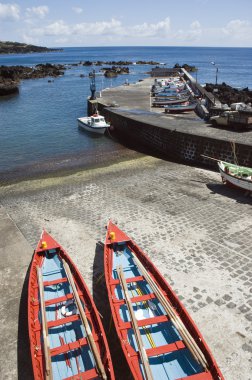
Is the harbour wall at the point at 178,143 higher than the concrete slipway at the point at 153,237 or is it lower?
higher

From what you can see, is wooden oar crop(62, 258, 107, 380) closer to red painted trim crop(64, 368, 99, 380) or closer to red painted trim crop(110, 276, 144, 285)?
red painted trim crop(64, 368, 99, 380)

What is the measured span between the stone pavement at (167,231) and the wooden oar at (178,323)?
1.32 meters

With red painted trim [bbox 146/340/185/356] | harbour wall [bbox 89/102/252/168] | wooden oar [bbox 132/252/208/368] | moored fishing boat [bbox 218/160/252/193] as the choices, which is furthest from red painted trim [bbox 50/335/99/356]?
harbour wall [bbox 89/102/252/168]

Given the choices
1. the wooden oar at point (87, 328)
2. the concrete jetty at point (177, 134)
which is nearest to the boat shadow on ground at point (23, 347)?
the wooden oar at point (87, 328)

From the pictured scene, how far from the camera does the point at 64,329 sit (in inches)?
363

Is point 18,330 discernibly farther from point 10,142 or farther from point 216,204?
point 10,142

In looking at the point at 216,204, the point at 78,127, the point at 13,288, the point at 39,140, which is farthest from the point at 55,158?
the point at 13,288

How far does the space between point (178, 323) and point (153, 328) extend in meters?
0.85

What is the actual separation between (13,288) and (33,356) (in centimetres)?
443

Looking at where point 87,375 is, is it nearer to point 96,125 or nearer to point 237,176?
point 237,176

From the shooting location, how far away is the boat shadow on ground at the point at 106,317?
28.7ft

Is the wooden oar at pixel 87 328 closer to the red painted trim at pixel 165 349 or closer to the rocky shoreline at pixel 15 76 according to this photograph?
the red painted trim at pixel 165 349

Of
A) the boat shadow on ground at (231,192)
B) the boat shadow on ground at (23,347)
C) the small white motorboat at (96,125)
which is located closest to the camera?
the boat shadow on ground at (23,347)

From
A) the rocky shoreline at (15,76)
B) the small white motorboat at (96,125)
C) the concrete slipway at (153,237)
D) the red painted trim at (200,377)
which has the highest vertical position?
the rocky shoreline at (15,76)
